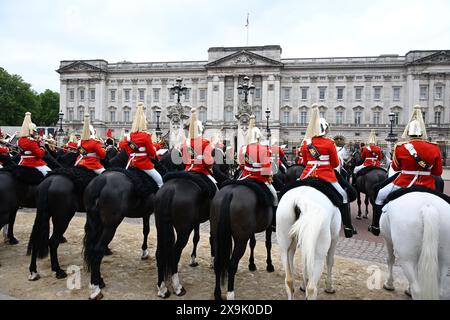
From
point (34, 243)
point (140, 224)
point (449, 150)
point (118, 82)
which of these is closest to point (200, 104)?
point (118, 82)

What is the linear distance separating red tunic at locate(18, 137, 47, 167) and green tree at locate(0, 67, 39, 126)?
71.8m

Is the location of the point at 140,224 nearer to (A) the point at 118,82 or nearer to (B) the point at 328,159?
(B) the point at 328,159

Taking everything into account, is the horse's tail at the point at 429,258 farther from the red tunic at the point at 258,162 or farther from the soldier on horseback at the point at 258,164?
the red tunic at the point at 258,162

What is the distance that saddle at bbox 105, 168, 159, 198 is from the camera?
5.91m

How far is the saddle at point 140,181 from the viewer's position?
5914 millimetres

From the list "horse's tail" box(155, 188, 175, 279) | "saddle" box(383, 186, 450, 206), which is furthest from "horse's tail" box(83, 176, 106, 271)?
"saddle" box(383, 186, 450, 206)

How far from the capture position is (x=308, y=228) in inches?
173

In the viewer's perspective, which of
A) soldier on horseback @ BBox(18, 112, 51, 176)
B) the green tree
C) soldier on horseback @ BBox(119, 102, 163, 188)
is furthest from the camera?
the green tree

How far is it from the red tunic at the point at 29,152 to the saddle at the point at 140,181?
2383mm

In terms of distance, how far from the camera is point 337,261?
7.21 meters

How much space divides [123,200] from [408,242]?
14.0ft

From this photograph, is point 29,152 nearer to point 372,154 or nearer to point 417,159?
point 417,159

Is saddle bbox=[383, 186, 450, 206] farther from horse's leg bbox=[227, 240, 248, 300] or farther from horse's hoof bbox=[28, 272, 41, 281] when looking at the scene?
horse's hoof bbox=[28, 272, 41, 281]

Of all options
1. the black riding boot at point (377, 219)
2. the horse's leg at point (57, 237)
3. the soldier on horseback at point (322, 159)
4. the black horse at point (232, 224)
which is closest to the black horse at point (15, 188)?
the horse's leg at point (57, 237)
